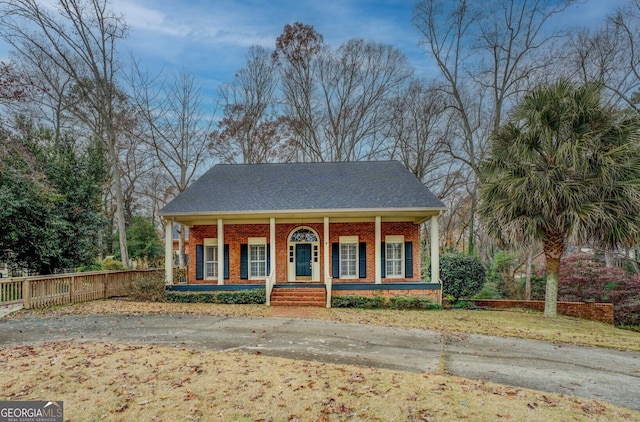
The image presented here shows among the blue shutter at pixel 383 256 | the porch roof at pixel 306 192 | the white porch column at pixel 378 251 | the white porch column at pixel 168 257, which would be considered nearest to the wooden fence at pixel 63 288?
the white porch column at pixel 168 257

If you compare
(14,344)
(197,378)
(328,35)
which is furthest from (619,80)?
(14,344)

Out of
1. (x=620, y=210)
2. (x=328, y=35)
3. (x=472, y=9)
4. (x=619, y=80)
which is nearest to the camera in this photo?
(x=620, y=210)

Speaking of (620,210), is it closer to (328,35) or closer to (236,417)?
(236,417)

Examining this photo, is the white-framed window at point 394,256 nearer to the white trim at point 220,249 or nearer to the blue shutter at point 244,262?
the blue shutter at point 244,262

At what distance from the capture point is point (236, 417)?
13.5ft

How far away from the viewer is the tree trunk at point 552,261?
1258 cm

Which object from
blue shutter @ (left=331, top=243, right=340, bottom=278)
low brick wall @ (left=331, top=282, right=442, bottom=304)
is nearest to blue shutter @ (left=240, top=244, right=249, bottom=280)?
blue shutter @ (left=331, top=243, right=340, bottom=278)

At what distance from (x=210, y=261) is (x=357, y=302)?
727 cm

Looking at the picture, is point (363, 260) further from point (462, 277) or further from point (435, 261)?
point (462, 277)

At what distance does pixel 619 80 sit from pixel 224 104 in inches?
964

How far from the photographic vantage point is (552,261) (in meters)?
12.9

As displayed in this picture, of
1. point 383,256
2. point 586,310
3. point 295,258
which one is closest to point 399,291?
point 383,256

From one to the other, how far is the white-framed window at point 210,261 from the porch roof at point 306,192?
172cm

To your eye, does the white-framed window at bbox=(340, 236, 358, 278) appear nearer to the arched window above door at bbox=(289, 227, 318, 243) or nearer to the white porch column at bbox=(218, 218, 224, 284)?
the arched window above door at bbox=(289, 227, 318, 243)
